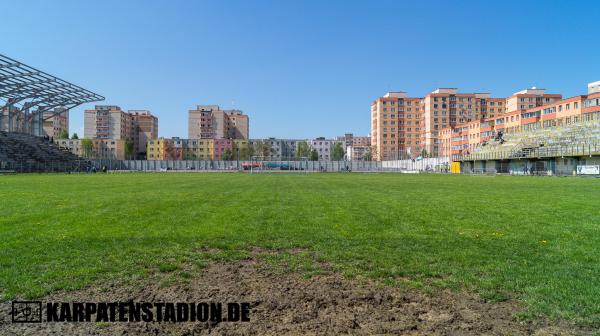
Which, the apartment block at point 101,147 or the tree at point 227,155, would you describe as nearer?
the apartment block at point 101,147

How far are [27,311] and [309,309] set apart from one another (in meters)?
3.36

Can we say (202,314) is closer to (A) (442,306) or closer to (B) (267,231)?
(A) (442,306)

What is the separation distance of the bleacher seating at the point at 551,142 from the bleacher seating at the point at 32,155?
78954 mm

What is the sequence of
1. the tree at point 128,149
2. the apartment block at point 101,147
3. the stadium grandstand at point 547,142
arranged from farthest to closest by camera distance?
the tree at point 128,149 → the apartment block at point 101,147 → the stadium grandstand at point 547,142

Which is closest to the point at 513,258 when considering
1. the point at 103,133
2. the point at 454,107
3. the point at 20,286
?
the point at 20,286

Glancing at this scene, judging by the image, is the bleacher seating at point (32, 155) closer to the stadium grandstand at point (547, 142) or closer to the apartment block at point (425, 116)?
the stadium grandstand at point (547, 142)

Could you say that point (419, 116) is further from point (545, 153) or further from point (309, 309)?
point (309, 309)

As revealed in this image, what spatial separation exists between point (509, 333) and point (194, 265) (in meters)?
4.65

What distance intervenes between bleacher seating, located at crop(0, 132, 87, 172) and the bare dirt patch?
67690 millimetres

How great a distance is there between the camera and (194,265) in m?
6.43

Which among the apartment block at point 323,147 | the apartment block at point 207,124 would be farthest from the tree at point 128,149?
the apartment block at point 323,147

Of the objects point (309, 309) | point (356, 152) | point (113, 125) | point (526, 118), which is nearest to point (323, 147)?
point (356, 152)

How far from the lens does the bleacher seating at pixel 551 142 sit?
54.8m

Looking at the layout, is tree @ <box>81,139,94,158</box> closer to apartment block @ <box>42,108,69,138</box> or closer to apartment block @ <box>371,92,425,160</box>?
apartment block @ <box>42,108,69,138</box>
